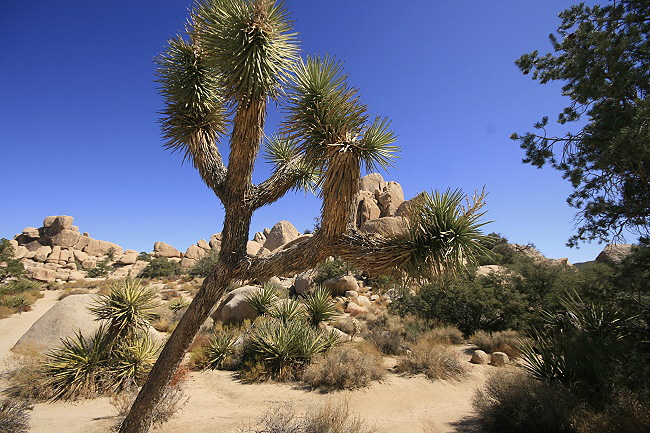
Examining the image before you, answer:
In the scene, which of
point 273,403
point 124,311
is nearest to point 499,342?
point 273,403

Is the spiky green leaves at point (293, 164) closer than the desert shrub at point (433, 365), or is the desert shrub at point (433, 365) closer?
the spiky green leaves at point (293, 164)

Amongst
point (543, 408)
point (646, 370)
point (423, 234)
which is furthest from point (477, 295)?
point (423, 234)

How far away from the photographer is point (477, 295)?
1388cm

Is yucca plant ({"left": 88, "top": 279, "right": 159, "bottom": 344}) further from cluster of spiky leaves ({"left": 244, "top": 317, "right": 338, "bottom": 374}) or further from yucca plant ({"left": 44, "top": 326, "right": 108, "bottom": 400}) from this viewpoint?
Answer: cluster of spiky leaves ({"left": 244, "top": 317, "right": 338, "bottom": 374})

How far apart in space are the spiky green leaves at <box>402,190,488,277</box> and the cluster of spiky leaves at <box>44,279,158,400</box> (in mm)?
6987

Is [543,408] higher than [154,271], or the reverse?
[154,271]

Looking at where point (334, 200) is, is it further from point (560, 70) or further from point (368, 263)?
point (560, 70)

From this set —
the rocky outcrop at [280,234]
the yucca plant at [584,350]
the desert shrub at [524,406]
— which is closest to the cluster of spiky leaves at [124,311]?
the desert shrub at [524,406]

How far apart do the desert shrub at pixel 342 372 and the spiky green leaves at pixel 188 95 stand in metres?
6.01

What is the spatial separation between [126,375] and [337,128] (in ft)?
24.0

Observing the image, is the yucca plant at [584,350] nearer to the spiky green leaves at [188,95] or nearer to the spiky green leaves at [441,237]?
the spiky green leaves at [441,237]

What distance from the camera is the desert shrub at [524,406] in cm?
503

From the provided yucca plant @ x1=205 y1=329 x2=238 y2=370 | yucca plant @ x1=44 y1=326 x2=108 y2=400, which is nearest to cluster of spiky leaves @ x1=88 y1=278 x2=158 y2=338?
yucca plant @ x1=44 y1=326 x2=108 y2=400

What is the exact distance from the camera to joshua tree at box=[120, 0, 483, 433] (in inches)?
151
